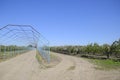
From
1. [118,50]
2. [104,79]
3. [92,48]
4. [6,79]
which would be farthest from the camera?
[92,48]

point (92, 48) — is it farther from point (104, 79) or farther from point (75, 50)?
point (104, 79)

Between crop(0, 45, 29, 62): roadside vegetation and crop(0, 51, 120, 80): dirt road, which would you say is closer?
crop(0, 51, 120, 80): dirt road

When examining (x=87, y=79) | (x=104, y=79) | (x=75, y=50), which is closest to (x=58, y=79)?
(x=87, y=79)

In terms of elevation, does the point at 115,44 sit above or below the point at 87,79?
above

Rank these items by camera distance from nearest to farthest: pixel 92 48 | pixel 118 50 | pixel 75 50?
pixel 118 50 → pixel 92 48 → pixel 75 50

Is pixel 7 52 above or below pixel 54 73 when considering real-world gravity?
above

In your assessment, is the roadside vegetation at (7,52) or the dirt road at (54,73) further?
the roadside vegetation at (7,52)

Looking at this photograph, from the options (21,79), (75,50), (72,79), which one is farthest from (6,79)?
(75,50)

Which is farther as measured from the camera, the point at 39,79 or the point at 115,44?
the point at 115,44

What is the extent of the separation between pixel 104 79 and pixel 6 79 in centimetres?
613

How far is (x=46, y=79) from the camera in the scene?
39.1 feet

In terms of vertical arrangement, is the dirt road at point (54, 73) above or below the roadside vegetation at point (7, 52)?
below

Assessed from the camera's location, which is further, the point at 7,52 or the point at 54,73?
the point at 7,52

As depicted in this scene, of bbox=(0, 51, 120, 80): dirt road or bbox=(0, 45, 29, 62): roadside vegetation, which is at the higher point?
bbox=(0, 45, 29, 62): roadside vegetation
